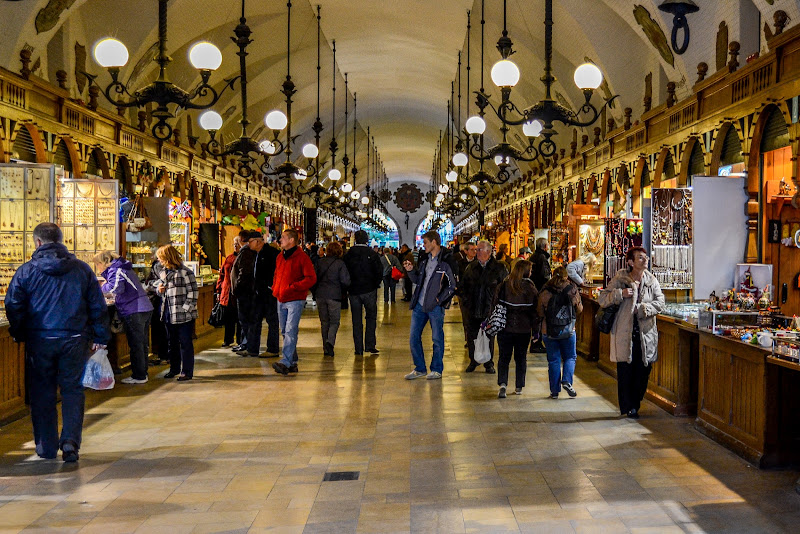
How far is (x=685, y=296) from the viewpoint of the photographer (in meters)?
8.26

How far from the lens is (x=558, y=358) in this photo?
23.1 ft

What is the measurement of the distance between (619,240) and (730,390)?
4.03 m

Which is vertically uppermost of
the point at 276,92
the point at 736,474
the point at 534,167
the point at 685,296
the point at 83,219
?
the point at 276,92

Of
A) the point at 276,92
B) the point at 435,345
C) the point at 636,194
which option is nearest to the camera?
the point at 435,345

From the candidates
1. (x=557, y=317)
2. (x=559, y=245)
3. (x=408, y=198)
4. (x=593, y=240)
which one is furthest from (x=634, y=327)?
(x=408, y=198)

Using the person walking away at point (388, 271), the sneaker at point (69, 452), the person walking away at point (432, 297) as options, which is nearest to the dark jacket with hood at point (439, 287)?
the person walking away at point (432, 297)

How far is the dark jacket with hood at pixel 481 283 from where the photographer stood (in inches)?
327

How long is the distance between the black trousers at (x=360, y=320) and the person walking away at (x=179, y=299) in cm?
235

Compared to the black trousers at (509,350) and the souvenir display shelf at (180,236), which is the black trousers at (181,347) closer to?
the black trousers at (509,350)

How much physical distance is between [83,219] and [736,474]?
7324 millimetres

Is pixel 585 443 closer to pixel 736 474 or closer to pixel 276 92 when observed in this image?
pixel 736 474

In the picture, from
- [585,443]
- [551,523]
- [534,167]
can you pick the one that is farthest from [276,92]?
[551,523]

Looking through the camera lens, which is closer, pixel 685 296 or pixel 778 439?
pixel 778 439

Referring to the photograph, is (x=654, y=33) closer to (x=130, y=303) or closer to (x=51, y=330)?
(x=130, y=303)
